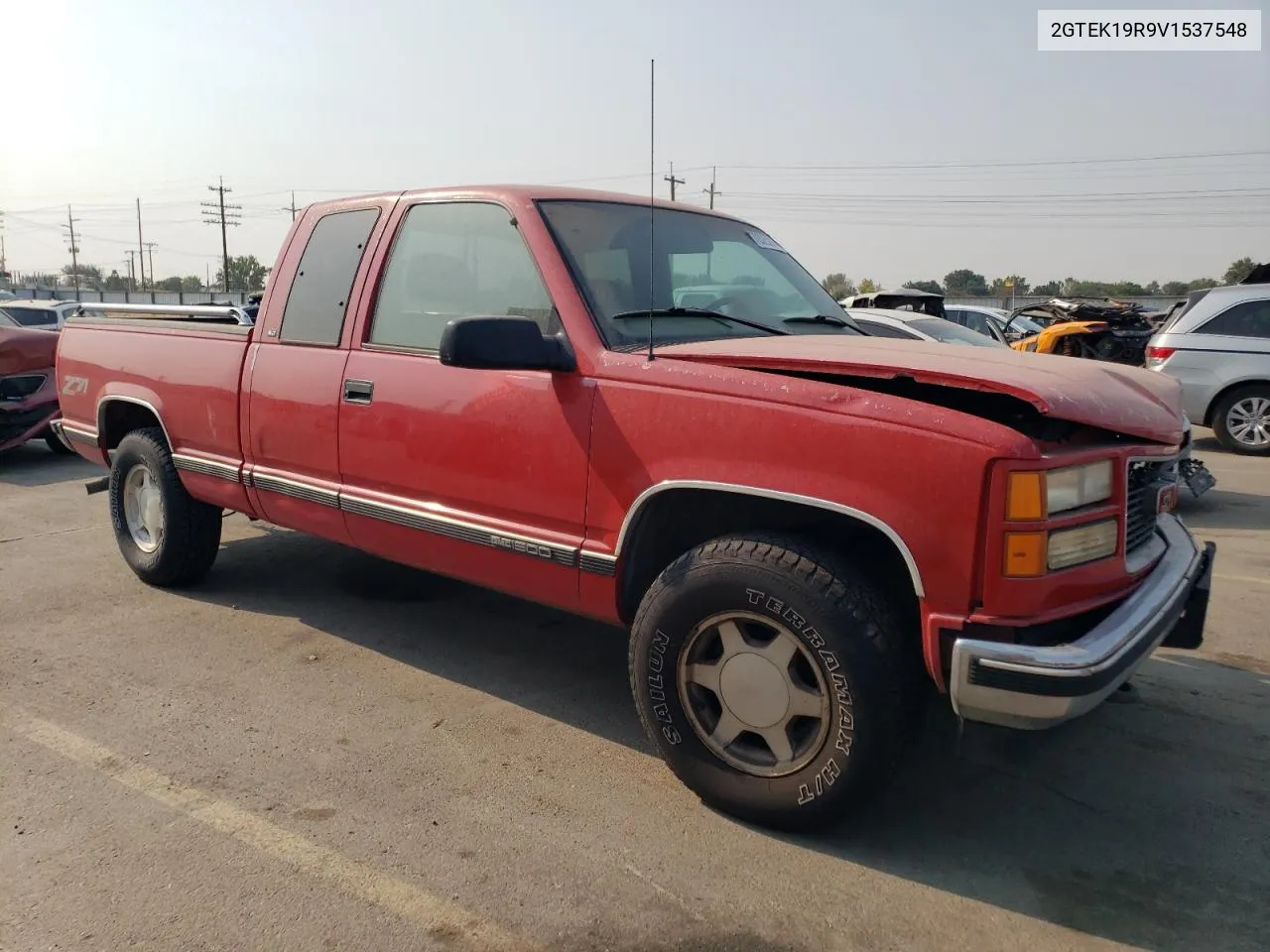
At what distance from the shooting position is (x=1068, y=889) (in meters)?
2.63

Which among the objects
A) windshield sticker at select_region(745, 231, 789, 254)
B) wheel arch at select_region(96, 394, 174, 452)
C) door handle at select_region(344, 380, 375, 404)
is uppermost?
windshield sticker at select_region(745, 231, 789, 254)

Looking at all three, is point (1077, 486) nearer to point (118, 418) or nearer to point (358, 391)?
point (358, 391)

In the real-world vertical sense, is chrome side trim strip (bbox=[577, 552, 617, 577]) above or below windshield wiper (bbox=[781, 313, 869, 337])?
below

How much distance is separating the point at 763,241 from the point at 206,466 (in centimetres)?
285

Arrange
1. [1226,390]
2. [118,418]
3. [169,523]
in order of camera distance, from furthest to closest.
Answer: [1226,390]
[118,418]
[169,523]

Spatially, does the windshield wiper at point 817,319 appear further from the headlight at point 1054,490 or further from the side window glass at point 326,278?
the side window glass at point 326,278

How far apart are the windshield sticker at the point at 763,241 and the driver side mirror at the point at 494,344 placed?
165 centimetres

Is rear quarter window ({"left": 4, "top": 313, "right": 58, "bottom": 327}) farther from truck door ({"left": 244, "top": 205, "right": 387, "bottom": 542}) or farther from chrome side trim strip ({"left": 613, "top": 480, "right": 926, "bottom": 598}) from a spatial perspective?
chrome side trim strip ({"left": 613, "top": 480, "right": 926, "bottom": 598})

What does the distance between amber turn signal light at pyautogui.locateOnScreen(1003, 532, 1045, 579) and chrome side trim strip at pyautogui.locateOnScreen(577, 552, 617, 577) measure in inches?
47.9

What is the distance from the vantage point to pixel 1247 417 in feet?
33.8

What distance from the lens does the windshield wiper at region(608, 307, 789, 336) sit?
3336 millimetres

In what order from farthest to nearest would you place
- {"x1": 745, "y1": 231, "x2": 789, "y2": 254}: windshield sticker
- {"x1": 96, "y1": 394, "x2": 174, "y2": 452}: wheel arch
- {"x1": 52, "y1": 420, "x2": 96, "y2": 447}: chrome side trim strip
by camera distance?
1. {"x1": 52, "y1": 420, "x2": 96, "y2": 447}: chrome side trim strip
2. {"x1": 96, "y1": 394, "x2": 174, "y2": 452}: wheel arch
3. {"x1": 745, "y1": 231, "x2": 789, "y2": 254}: windshield sticker

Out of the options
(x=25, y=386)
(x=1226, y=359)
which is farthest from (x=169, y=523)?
(x=1226, y=359)

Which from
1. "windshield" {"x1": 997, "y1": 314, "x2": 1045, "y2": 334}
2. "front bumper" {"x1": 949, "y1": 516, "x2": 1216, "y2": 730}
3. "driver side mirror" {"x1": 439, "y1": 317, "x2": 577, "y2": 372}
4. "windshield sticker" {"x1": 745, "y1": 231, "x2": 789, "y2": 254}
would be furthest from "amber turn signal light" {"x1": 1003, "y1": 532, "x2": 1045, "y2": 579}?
"windshield" {"x1": 997, "y1": 314, "x2": 1045, "y2": 334}
